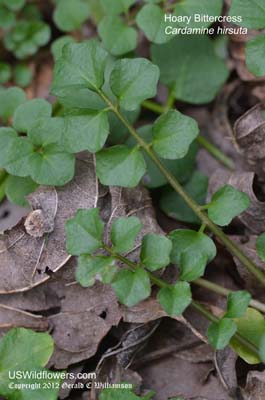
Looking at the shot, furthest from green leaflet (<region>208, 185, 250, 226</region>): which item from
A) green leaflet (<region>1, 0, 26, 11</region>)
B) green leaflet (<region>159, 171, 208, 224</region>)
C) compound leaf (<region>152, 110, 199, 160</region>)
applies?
green leaflet (<region>1, 0, 26, 11</region>)

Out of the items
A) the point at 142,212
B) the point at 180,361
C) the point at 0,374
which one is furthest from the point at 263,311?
the point at 0,374

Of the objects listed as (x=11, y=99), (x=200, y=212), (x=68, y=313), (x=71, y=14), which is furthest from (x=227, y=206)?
(x=71, y=14)

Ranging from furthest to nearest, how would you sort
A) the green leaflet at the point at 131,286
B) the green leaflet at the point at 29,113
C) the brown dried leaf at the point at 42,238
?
the green leaflet at the point at 29,113 < the brown dried leaf at the point at 42,238 < the green leaflet at the point at 131,286

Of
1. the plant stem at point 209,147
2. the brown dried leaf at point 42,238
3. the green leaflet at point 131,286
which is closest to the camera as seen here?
the green leaflet at point 131,286

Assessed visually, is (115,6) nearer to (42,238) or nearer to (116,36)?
(116,36)

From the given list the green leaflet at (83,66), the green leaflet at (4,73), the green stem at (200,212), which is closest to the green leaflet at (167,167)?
the green stem at (200,212)

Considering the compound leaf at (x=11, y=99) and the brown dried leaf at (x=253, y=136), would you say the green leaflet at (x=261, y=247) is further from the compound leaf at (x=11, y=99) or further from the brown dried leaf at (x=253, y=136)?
the compound leaf at (x=11, y=99)
